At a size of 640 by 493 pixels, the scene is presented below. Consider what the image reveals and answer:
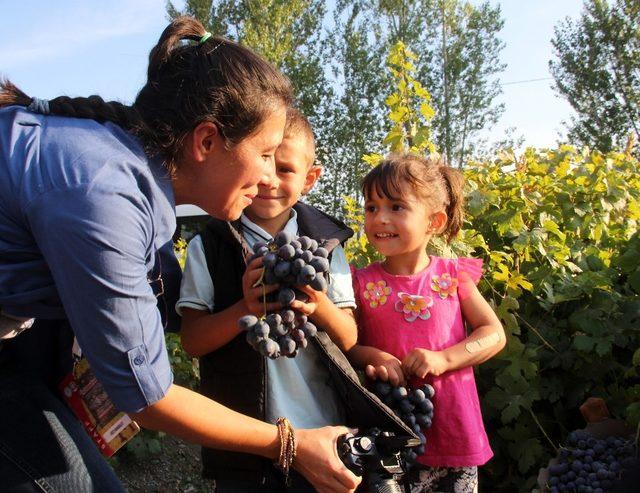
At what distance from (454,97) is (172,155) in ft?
89.8

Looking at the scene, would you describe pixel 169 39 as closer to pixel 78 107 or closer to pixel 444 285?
pixel 78 107

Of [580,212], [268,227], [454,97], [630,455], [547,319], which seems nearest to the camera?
[268,227]

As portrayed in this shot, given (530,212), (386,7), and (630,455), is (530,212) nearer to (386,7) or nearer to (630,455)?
(630,455)

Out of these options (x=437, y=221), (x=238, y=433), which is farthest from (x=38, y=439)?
(x=437, y=221)

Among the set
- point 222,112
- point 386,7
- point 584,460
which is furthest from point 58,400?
point 386,7

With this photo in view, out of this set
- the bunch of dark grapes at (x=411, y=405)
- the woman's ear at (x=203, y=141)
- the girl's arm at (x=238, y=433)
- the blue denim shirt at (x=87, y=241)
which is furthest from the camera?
the bunch of dark grapes at (x=411, y=405)

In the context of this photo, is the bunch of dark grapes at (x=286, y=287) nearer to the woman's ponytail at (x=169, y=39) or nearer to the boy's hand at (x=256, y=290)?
the boy's hand at (x=256, y=290)

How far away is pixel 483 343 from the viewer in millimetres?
2260

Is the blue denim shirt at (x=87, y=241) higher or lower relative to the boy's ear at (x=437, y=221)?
higher

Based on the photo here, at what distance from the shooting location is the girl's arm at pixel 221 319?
1729 millimetres

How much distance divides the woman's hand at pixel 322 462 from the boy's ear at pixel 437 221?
103cm

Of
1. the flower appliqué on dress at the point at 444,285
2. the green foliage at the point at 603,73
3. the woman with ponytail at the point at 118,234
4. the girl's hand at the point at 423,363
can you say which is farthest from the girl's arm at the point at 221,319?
the green foliage at the point at 603,73

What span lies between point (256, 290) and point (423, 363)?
667mm

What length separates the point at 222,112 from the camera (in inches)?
61.8
